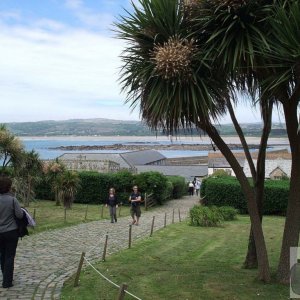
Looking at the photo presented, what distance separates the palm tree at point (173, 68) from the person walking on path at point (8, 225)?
257 centimetres

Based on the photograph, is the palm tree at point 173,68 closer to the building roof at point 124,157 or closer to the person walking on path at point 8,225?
the person walking on path at point 8,225

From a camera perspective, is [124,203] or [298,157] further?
[124,203]

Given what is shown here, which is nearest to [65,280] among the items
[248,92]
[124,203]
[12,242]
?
[12,242]

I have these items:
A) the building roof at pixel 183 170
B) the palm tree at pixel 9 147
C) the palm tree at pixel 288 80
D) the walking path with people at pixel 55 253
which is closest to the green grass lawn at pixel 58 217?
the walking path with people at pixel 55 253

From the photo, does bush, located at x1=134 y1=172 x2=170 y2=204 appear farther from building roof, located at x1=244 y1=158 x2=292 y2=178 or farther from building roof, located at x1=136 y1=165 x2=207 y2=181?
building roof, located at x1=136 y1=165 x2=207 y2=181

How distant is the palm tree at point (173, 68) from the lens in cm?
656

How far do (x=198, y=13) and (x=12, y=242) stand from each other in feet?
15.3

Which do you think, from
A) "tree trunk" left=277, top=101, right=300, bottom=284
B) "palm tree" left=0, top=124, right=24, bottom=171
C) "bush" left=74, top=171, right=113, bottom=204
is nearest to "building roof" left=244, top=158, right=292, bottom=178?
"bush" left=74, top=171, right=113, bottom=204

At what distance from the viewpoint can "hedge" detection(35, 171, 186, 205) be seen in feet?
120

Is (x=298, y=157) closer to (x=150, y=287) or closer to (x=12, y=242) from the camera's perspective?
(x=150, y=287)

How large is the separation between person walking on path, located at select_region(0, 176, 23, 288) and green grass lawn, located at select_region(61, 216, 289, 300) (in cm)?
104

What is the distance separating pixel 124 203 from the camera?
37.7 m

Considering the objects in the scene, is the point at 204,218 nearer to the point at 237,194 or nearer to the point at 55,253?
the point at 55,253

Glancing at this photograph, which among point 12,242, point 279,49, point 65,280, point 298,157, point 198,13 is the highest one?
point 198,13
